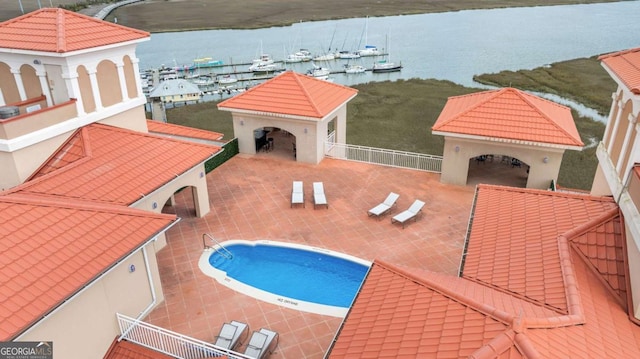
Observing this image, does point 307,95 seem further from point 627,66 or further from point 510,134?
point 627,66

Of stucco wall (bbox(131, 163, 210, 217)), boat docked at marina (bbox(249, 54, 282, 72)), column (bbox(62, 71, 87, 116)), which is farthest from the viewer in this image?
boat docked at marina (bbox(249, 54, 282, 72))

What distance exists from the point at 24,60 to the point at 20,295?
31.7 ft

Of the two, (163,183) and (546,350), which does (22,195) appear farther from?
(546,350)

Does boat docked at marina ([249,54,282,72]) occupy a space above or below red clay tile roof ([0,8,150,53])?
below

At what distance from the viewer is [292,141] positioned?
81.3ft

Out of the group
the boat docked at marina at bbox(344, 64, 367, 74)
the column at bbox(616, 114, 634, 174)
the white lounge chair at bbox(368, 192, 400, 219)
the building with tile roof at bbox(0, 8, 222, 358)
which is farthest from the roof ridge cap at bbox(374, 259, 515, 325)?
the boat docked at marina at bbox(344, 64, 367, 74)

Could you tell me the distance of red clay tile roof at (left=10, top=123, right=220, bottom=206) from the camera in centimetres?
1283

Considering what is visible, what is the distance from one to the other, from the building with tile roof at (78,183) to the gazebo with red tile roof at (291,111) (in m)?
5.51

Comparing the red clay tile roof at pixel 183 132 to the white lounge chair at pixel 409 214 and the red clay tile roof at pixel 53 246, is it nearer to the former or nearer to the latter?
the red clay tile roof at pixel 53 246

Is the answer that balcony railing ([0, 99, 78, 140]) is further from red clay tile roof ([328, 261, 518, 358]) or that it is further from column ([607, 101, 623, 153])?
column ([607, 101, 623, 153])

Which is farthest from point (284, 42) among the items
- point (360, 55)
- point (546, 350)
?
point (546, 350)

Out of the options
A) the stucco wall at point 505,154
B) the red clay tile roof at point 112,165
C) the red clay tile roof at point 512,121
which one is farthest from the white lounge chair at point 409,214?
the red clay tile roof at point 112,165

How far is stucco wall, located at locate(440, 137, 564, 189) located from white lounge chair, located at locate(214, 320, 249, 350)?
12018mm

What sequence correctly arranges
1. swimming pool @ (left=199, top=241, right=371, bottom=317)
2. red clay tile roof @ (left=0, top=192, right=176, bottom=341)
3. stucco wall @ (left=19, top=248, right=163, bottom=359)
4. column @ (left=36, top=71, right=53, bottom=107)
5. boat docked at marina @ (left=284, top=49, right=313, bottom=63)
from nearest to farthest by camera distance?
red clay tile roof @ (left=0, top=192, right=176, bottom=341)
stucco wall @ (left=19, top=248, right=163, bottom=359)
swimming pool @ (left=199, top=241, right=371, bottom=317)
column @ (left=36, top=71, right=53, bottom=107)
boat docked at marina @ (left=284, top=49, right=313, bottom=63)
